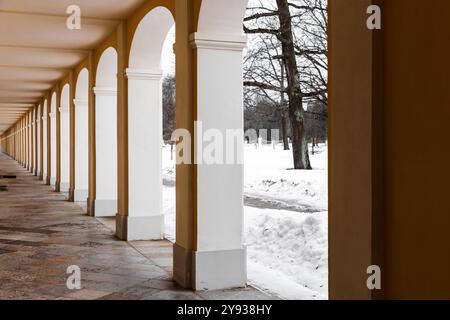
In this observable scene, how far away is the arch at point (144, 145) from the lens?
403 inches

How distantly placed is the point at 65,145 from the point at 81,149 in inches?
143

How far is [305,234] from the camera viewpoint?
35.2 feet

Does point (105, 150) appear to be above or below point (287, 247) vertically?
above

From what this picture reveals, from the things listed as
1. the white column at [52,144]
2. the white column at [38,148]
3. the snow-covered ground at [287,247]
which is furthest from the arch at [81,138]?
the white column at [38,148]

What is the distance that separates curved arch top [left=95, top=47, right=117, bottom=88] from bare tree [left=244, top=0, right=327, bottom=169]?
941cm

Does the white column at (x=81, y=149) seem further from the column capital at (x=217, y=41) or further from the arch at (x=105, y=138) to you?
the column capital at (x=217, y=41)

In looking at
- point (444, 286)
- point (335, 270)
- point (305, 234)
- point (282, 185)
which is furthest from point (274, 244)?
point (282, 185)

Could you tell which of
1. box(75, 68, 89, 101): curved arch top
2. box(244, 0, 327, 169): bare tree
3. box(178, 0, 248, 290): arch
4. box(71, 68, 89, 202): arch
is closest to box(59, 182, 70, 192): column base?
box(71, 68, 89, 202): arch

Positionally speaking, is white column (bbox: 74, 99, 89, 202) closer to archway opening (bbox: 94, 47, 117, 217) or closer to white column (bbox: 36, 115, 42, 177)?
archway opening (bbox: 94, 47, 117, 217)

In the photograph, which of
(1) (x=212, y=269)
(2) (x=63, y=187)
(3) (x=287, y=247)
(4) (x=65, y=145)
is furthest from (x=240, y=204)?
(2) (x=63, y=187)

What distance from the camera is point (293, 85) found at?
22.0 metres

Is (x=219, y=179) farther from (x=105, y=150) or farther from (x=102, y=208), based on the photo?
(x=102, y=208)

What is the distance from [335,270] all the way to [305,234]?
6.74 metres

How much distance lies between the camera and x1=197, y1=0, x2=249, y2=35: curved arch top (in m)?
6.54
